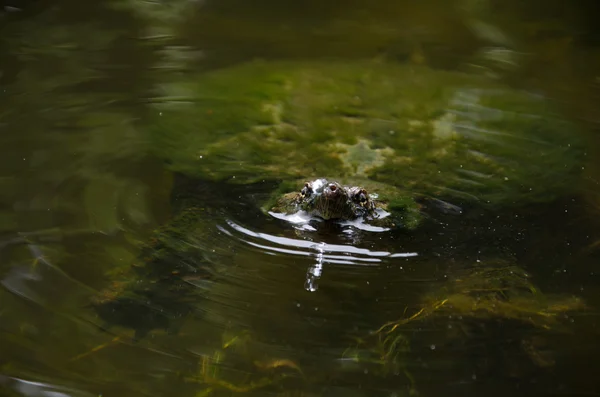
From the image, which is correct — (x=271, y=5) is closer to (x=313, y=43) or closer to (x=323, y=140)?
(x=313, y=43)

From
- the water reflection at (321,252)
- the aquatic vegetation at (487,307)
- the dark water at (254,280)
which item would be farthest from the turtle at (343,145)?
the aquatic vegetation at (487,307)

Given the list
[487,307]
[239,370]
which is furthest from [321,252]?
[239,370]

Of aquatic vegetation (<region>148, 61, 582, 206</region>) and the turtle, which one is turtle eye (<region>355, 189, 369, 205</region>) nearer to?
the turtle

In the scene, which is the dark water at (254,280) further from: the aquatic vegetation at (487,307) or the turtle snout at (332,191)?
the turtle snout at (332,191)

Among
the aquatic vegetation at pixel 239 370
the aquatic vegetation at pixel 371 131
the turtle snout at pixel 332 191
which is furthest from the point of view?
the aquatic vegetation at pixel 371 131

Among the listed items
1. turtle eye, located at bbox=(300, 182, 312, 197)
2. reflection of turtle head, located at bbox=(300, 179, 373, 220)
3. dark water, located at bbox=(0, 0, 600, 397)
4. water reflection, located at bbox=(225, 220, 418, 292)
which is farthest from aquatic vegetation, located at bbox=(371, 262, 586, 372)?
turtle eye, located at bbox=(300, 182, 312, 197)

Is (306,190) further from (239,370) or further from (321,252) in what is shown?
(239,370)
